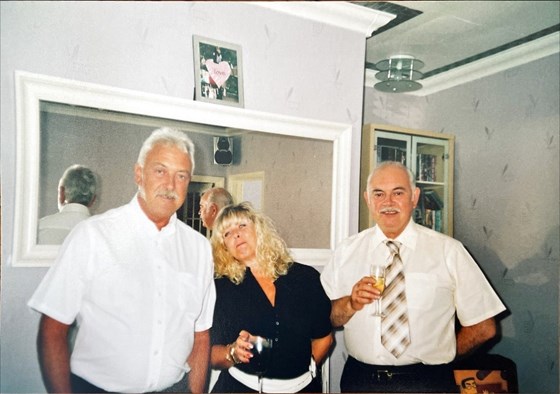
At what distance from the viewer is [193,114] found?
159 cm

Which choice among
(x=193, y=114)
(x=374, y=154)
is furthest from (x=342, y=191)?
(x=193, y=114)

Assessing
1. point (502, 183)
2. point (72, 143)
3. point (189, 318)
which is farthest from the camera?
point (502, 183)

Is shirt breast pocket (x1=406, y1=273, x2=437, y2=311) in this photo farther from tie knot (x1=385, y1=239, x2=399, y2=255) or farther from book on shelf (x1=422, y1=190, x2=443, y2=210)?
book on shelf (x1=422, y1=190, x2=443, y2=210)

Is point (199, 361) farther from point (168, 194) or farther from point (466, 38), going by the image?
point (466, 38)

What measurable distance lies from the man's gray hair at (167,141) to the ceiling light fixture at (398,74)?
895 mm

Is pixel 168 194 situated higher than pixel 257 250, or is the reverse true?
pixel 168 194

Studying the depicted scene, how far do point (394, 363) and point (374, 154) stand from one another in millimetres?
856

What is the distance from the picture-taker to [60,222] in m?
1.46

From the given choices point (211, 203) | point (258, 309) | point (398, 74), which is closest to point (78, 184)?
point (211, 203)

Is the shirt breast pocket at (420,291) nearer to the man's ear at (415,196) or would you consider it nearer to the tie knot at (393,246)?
the tie knot at (393,246)

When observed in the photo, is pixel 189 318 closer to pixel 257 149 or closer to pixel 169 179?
pixel 169 179

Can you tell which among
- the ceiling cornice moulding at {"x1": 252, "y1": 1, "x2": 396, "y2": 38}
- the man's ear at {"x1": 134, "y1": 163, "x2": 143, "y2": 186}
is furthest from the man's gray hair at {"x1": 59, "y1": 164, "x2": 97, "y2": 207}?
the ceiling cornice moulding at {"x1": 252, "y1": 1, "x2": 396, "y2": 38}

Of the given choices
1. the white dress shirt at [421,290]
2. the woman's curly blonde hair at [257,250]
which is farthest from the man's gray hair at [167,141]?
the white dress shirt at [421,290]

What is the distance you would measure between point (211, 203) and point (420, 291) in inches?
36.2
